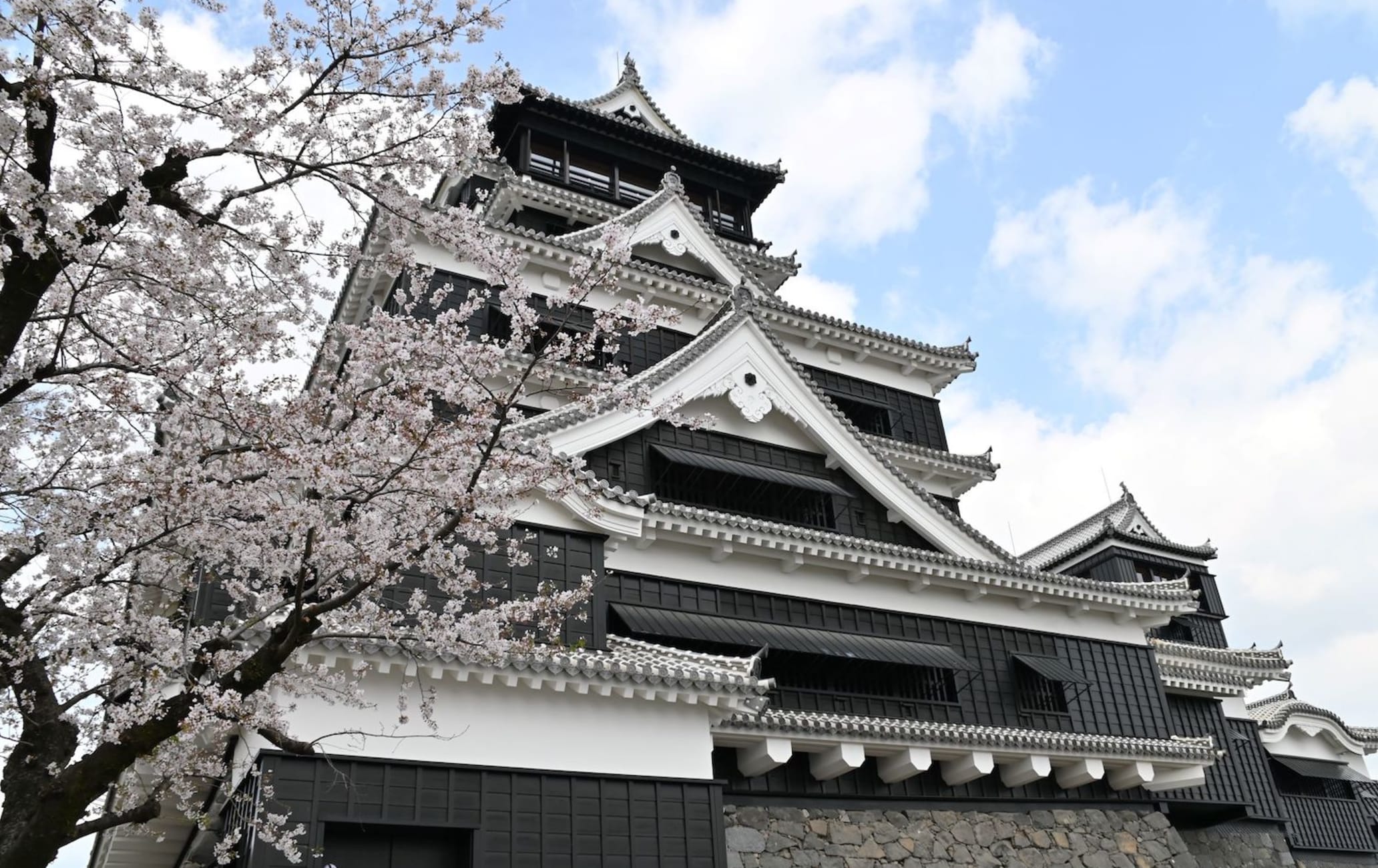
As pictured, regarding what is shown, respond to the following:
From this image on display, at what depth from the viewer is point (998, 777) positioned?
13672 millimetres

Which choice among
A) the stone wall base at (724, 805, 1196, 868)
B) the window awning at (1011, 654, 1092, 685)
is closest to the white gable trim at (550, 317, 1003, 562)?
the window awning at (1011, 654, 1092, 685)

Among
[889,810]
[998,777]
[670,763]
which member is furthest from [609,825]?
[998,777]

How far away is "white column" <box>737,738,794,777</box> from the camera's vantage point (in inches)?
445

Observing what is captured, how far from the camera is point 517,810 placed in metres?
9.16

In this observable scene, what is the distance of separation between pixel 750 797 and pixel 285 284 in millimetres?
8037

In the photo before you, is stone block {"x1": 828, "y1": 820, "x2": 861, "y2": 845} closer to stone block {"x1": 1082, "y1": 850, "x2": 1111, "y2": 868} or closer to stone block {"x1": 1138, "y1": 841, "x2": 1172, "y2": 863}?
stone block {"x1": 1082, "y1": 850, "x2": 1111, "y2": 868}

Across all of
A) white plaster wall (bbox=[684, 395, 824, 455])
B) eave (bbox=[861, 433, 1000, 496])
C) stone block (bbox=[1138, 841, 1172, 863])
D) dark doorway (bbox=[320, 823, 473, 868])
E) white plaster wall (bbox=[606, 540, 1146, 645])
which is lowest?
dark doorway (bbox=[320, 823, 473, 868])

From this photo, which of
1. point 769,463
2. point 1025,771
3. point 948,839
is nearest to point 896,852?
point 948,839

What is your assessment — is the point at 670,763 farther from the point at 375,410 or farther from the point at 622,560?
the point at 375,410

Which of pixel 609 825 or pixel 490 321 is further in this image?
pixel 490 321

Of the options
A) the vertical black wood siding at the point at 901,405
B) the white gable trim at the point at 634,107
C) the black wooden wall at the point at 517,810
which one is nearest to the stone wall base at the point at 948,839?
the black wooden wall at the point at 517,810

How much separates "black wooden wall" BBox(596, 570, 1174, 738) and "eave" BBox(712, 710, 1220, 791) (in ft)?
1.70

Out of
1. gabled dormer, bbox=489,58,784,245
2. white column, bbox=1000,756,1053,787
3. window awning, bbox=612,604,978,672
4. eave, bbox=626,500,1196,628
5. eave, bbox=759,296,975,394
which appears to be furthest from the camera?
gabled dormer, bbox=489,58,784,245

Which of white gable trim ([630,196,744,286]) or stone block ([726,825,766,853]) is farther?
white gable trim ([630,196,744,286])
